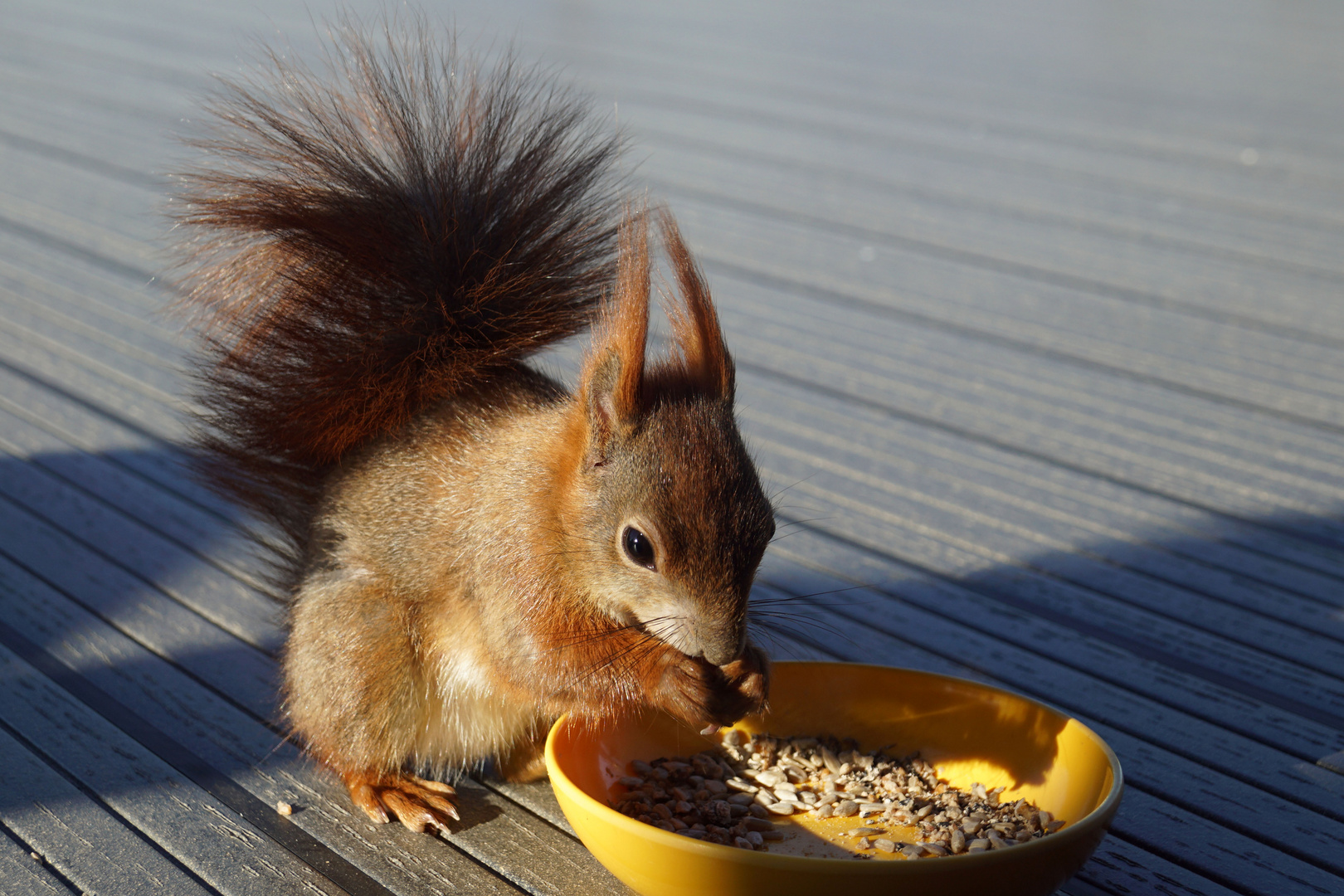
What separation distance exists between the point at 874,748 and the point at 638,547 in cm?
44

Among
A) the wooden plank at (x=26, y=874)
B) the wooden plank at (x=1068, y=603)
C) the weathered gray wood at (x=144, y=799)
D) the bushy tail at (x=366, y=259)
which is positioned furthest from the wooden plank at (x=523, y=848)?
the wooden plank at (x=1068, y=603)

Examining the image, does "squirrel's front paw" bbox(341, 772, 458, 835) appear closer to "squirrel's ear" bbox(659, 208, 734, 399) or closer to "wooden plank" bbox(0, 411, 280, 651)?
"wooden plank" bbox(0, 411, 280, 651)

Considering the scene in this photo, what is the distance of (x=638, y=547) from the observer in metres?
1.29

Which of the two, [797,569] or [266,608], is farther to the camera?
[797,569]

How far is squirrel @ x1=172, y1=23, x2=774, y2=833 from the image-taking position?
1331 mm

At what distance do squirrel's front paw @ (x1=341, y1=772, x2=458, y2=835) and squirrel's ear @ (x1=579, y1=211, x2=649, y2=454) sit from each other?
488 mm

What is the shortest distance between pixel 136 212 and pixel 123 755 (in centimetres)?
262

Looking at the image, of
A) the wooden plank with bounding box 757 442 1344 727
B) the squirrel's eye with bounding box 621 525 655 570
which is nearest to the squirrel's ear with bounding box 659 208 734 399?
the squirrel's eye with bounding box 621 525 655 570

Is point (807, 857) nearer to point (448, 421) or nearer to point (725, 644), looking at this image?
point (725, 644)

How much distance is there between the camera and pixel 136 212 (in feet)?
12.4

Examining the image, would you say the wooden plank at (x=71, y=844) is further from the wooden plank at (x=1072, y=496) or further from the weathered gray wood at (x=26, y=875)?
the wooden plank at (x=1072, y=496)

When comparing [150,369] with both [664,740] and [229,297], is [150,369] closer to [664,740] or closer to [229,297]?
[229,297]

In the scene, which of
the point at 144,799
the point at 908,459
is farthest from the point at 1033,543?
the point at 144,799

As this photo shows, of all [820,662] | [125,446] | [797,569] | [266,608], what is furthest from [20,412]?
[820,662]
